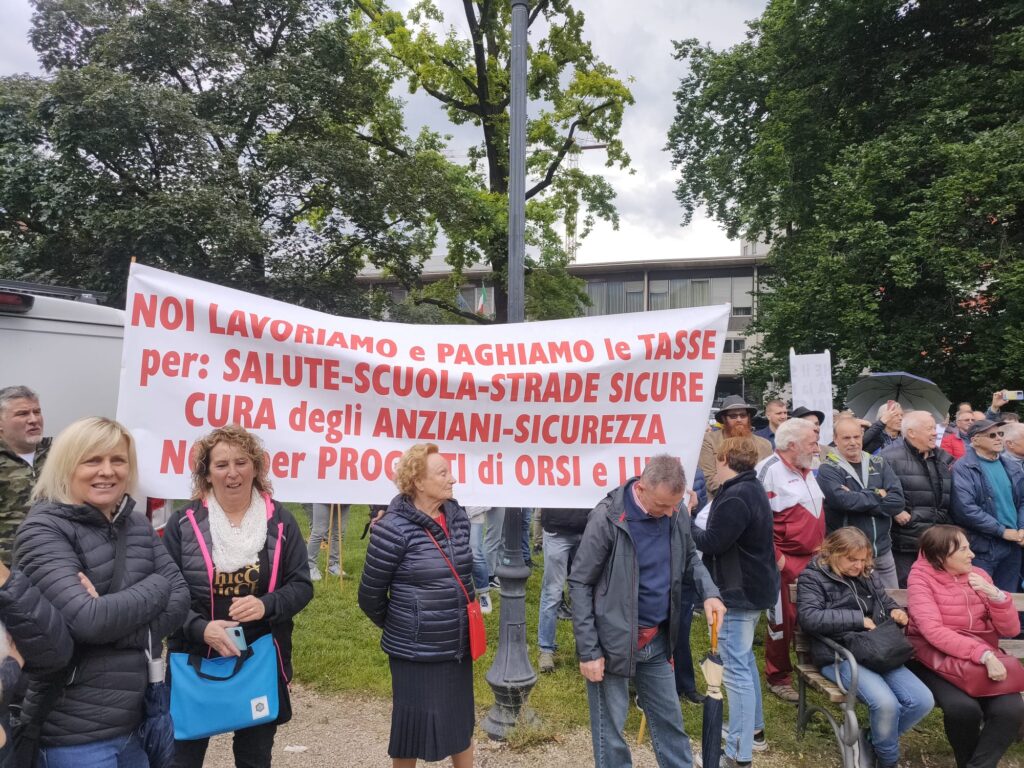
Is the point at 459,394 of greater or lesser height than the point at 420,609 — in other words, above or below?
above

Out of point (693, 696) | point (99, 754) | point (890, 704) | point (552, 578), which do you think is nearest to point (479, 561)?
point (552, 578)

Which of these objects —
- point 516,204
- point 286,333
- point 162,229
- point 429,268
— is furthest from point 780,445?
point 429,268

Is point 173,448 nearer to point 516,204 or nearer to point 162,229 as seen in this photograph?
point 516,204

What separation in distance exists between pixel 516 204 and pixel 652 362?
1.29 metres

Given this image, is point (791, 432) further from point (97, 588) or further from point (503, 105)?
point (503, 105)

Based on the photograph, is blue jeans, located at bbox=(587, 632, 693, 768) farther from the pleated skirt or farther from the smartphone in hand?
the smartphone in hand

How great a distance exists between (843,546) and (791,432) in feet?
2.64

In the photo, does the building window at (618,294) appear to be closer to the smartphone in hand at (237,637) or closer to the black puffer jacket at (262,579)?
the black puffer jacket at (262,579)

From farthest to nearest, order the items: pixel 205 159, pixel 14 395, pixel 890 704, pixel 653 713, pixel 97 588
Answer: pixel 205 159, pixel 14 395, pixel 890 704, pixel 653 713, pixel 97 588

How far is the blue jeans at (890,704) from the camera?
12.1 feet

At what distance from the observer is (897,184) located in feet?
45.9

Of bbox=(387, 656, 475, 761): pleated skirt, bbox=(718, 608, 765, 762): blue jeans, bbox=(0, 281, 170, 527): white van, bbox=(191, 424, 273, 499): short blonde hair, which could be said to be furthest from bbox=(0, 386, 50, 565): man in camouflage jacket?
bbox=(718, 608, 765, 762): blue jeans

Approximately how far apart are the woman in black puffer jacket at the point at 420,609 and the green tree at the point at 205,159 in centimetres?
1081

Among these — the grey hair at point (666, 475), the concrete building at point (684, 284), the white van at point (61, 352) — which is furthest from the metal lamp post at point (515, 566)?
the concrete building at point (684, 284)
